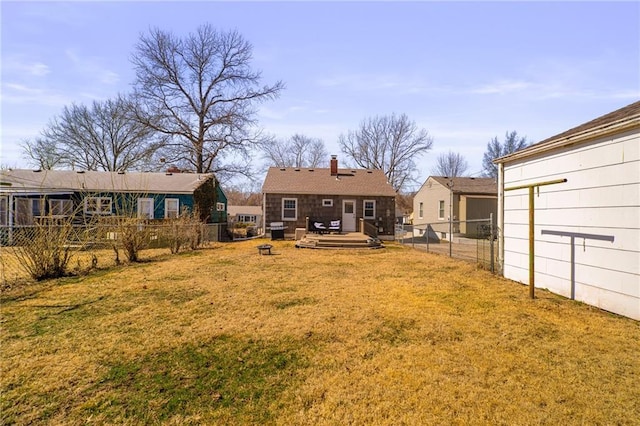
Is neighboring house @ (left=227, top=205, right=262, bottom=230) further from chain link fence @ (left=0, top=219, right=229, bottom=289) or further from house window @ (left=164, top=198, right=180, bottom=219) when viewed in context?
chain link fence @ (left=0, top=219, right=229, bottom=289)

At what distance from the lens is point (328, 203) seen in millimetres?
20719

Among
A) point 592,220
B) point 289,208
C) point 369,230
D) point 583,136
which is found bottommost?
point 369,230

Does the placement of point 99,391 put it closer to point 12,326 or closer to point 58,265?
point 12,326

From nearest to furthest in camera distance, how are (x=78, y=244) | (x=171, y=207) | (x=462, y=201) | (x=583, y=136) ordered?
1. (x=583, y=136)
2. (x=78, y=244)
3. (x=171, y=207)
4. (x=462, y=201)

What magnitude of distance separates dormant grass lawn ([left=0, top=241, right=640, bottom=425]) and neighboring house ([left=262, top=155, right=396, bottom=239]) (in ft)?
44.9

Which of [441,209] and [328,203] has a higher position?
[328,203]

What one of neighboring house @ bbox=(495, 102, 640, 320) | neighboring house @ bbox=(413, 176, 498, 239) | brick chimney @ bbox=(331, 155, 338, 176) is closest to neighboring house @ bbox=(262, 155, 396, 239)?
brick chimney @ bbox=(331, 155, 338, 176)

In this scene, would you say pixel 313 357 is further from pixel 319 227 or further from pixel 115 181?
pixel 115 181

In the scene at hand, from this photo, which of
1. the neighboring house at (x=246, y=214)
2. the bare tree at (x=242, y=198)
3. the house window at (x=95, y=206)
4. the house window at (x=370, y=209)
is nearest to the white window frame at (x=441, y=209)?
the house window at (x=370, y=209)

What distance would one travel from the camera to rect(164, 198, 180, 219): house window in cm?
1983

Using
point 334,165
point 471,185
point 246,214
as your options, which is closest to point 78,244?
point 334,165

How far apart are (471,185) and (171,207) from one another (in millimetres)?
20535

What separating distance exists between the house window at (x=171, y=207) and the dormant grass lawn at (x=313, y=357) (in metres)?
13.2

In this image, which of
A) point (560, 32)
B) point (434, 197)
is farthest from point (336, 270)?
point (434, 197)
